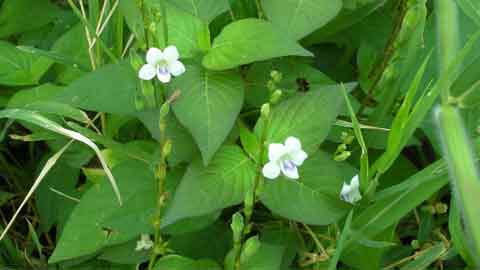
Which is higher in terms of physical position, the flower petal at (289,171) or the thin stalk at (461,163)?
the thin stalk at (461,163)

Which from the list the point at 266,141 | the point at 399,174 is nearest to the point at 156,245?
the point at 266,141

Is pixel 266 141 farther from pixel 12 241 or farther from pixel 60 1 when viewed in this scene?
pixel 60 1

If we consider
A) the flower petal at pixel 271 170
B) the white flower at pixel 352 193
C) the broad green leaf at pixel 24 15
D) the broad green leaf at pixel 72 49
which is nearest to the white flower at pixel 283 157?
the flower petal at pixel 271 170

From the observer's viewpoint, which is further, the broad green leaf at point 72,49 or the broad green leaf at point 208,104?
the broad green leaf at point 72,49

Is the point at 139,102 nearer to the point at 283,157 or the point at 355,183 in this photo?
the point at 283,157

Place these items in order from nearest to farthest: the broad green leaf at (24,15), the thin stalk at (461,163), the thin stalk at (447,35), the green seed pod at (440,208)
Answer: the thin stalk at (461,163), the thin stalk at (447,35), the green seed pod at (440,208), the broad green leaf at (24,15)

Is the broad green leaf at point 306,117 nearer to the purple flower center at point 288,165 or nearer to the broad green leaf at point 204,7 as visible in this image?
the purple flower center at point 288,165

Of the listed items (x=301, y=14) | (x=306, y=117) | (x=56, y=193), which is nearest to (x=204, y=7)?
(x=301, y=14)
